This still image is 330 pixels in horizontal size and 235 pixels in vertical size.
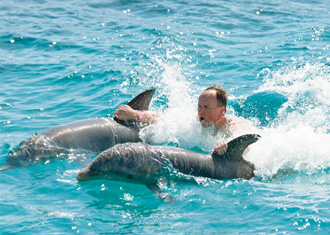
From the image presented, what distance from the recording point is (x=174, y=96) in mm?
12820

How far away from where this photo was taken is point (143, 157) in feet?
26.4

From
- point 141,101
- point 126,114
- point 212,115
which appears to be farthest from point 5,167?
point 212,115

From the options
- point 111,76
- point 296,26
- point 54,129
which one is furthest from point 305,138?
point 296,26

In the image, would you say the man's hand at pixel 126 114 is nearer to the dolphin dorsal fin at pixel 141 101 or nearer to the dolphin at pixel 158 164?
the dolphin dorsal fin at pixel 141 101

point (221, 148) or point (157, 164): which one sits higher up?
point (221, 148)

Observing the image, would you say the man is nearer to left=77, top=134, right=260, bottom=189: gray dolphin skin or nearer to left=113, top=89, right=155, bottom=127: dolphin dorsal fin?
left=113, top=89, right=155, bottom=127: dolphin dorsal fin

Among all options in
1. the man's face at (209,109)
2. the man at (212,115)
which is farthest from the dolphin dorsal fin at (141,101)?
the man's face at (209,109)

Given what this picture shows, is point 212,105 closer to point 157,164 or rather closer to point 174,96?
point 157,164

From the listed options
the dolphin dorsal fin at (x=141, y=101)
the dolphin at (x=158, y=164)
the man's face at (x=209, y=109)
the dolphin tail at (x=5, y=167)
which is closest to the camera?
the dolphin at (x=158, y=164)

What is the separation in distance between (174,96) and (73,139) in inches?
155

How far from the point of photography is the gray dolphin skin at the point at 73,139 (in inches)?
361

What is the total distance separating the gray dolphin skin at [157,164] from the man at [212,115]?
4.66 feet

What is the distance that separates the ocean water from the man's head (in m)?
0.39

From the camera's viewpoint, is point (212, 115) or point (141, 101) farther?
point (141, 101)
